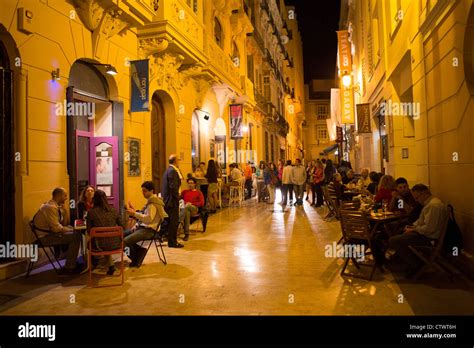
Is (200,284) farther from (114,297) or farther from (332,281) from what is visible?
(332,281)

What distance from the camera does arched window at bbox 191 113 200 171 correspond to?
13945 mm

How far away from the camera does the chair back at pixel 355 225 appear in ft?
18.6

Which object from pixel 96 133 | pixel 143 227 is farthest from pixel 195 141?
pixel 143 227

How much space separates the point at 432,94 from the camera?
701cm

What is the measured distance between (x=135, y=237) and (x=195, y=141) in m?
8.37

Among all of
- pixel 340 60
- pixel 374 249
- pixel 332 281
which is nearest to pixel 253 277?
pixel 332 281

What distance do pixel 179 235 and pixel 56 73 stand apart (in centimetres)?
459

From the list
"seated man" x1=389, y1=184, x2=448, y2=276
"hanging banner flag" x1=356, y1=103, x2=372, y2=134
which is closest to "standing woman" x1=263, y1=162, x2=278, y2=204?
"hanging banner flag" x1=356, y1=103, x2=372, y2=134

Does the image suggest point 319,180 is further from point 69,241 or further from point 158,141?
point 69,241

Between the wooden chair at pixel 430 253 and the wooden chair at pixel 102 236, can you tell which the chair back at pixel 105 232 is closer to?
the wooden chair at pixel 102 236

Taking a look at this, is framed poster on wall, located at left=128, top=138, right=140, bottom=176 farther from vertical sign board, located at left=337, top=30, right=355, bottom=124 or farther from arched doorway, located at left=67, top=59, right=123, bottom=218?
vertical sign board, located at left=337, top=30, right=355, bottom=124

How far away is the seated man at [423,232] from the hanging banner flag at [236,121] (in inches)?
497

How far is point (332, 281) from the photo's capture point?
5.41 m

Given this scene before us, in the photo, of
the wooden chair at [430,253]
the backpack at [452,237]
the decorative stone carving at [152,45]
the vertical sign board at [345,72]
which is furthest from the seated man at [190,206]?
the vertical sign board at [345,72]
